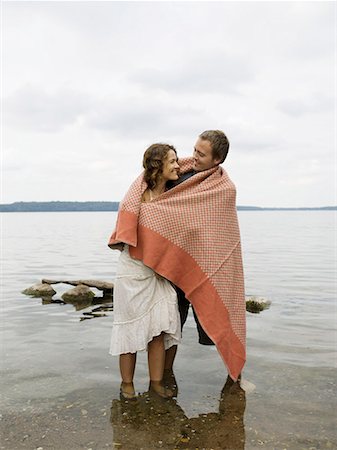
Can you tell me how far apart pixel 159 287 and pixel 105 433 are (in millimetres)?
1325

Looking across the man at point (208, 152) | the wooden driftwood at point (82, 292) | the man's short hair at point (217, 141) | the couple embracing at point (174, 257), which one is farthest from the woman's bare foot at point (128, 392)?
the wooden driftwood at point (82, 292)

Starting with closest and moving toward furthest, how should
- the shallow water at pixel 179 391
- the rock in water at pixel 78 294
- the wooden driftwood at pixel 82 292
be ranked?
the shallow water at pixel 179 391
the wooden driftwood at pixel 82 292
the rock in water at pixel 78 294

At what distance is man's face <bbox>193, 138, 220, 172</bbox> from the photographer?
464cm

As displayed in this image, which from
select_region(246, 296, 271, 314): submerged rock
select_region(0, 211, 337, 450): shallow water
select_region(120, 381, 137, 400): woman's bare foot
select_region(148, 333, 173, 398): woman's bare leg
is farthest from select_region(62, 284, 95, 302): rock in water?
select_region(148, 333, 173, 398): woman's bare leg

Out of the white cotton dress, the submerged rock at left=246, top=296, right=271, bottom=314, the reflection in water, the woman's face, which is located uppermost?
the woman's face

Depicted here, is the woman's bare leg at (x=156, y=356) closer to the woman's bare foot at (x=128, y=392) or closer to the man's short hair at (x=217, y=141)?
the woman's bare foot at (x=128, y=392)

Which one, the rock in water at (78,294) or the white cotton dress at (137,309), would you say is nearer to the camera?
the white cotton dress at (137,309)

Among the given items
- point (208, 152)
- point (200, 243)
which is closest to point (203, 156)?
point (208, 152)

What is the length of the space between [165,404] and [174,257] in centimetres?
136

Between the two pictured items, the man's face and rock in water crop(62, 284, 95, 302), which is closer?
the man's face

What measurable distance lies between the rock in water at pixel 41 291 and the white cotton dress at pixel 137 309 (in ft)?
22.9

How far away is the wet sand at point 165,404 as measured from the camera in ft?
12.9

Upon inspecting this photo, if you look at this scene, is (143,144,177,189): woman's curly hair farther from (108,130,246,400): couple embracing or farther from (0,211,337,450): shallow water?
(0,211,337,450): shallow water

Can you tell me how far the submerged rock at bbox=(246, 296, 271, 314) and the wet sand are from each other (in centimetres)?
265
